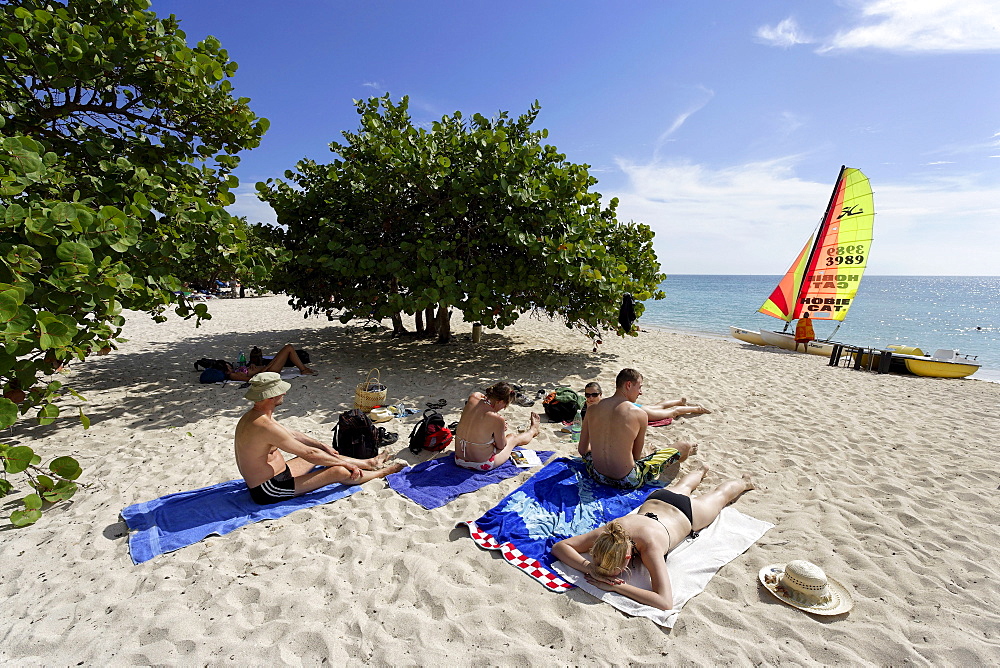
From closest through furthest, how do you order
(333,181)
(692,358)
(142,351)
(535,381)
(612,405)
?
(612,405) < (535,381) < (333,181) < (142,351) < (692,358)

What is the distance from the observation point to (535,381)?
8.74m

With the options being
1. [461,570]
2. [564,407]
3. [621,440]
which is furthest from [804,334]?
[461,570]

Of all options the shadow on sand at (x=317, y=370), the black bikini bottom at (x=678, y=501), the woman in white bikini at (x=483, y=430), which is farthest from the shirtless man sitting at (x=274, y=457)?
the black bikini bottom at (x=678, y=501)

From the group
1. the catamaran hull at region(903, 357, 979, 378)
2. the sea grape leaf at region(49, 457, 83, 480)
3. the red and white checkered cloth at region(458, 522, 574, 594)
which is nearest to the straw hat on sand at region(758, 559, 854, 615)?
the red and white checkered cloth at region(458, 522, 574, 594)

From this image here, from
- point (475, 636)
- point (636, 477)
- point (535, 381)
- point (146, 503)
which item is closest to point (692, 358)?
point (535, 381)

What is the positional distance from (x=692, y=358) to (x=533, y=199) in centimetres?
656

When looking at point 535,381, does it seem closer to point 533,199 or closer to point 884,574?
point 533,199

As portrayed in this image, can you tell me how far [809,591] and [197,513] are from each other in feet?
15.5

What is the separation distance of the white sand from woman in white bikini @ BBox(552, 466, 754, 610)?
0.17 metres

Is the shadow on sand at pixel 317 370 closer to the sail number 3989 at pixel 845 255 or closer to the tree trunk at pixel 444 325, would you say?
the tree trunk at pixel 444 325

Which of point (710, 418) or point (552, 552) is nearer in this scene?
point (552, 552)

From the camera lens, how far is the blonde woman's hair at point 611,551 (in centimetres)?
295

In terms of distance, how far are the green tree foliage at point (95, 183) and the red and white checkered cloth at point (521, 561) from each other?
303 centimetres

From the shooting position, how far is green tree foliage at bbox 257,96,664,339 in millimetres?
8109
